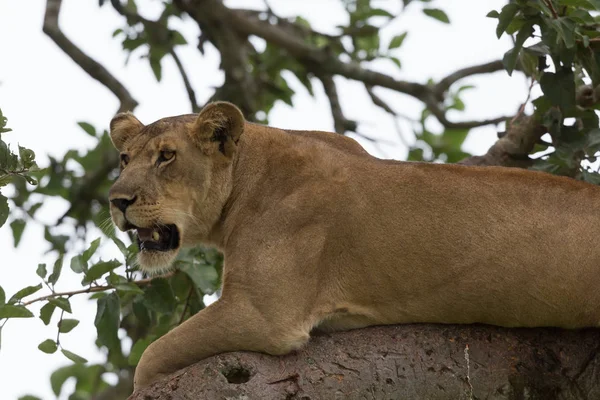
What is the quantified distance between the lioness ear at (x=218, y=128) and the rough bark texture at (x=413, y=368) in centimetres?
112

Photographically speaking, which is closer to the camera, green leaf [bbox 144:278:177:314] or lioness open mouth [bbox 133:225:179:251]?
lioness open mouth [bbox 133:225:179:251]

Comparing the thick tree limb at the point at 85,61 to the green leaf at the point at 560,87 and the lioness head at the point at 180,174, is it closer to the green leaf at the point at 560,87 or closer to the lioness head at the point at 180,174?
the lioness head at the point at 180,174

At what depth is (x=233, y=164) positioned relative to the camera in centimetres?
523

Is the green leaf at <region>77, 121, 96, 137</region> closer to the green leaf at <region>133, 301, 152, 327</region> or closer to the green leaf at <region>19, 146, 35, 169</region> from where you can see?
the green leaf at <region>133, 301, 152, 327</region>

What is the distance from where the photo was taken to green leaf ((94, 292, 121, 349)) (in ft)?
18.4

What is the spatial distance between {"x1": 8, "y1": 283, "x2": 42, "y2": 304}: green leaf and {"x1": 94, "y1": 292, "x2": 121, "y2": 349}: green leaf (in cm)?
50

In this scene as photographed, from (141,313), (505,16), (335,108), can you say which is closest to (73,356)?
(141,313)

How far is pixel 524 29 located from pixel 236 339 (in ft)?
7.40

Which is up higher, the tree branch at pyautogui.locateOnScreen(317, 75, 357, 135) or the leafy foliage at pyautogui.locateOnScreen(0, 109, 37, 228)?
the tree branch at pyautogui.locateOnScreen(317, 75, 357, 135)

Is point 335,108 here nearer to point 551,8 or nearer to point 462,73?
point 462,73

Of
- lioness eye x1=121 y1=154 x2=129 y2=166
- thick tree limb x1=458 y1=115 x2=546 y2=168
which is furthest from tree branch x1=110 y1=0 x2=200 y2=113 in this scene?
lioness eye x1=121 y1=154 x2=129 y2=166

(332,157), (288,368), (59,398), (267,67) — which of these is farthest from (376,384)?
(267,67)

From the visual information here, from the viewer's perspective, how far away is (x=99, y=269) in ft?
18.3

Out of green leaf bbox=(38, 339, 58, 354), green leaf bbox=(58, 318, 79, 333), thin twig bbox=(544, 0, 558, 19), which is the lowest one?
green leaf bbox=(38, 339, 58, 354)
